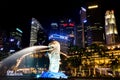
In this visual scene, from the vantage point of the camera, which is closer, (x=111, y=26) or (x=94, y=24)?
(x=111, y=26)

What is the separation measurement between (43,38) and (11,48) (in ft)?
112

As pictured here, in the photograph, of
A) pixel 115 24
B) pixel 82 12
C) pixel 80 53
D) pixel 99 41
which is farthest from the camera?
pixel 82 12

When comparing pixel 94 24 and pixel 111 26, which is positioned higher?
pixel 94 24

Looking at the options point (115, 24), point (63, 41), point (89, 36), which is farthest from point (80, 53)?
point (89, 36)

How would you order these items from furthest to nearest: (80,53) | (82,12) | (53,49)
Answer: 1. (82,12)
2. (80,53)
3. (53,49)

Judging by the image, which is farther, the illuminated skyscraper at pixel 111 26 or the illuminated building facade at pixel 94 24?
the illuminated building facade at pixel 94 24

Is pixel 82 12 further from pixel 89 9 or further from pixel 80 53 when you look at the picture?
pixel 80 53

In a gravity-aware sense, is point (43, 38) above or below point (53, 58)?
above

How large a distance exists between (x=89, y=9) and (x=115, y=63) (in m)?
120

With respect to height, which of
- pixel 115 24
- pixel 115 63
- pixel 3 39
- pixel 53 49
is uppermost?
pixel 115 24

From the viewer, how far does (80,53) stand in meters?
89.1

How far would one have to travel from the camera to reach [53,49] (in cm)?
5347

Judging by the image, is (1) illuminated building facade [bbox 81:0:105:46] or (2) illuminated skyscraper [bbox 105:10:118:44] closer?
(2) illuminated skyscraper [bbox 105:10:118:44]

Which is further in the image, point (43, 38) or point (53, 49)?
point (43, 38)
